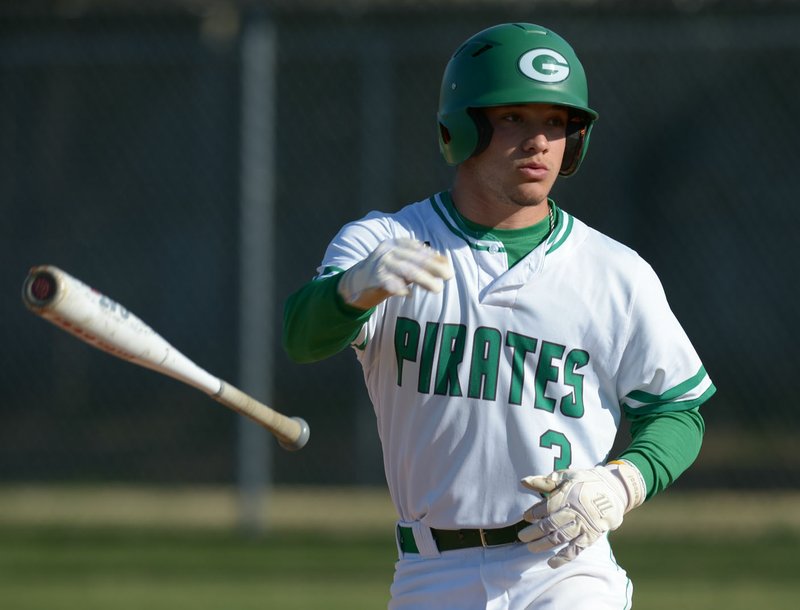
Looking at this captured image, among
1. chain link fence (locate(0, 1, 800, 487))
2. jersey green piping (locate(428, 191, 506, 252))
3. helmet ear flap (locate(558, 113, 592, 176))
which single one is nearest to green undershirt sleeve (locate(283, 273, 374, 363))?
jersey green piping (locate(428, 191, 506, 252))

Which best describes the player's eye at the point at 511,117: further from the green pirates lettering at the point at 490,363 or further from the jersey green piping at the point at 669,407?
the jersey green piping at the point at 669,407

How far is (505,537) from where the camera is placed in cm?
348

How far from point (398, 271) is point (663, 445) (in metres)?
0.87

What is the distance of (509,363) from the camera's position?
11.5ft

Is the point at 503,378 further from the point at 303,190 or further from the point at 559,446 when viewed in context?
the point at 303,190

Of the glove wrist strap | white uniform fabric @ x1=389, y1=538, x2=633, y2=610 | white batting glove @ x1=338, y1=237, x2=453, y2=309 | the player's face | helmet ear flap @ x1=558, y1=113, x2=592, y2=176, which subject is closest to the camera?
white batting glove @ x1=338, y1=237, x2=453, y2=309

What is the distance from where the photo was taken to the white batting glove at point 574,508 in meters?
3.21

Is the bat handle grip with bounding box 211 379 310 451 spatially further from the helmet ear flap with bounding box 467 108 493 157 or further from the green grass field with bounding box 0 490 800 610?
the green grass field with bounding box 0 490 800 610

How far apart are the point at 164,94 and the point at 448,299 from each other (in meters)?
9.59

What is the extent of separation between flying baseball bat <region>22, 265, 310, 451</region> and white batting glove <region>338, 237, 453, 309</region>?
628mm

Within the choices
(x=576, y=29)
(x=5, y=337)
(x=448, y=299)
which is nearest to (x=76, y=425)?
(x=5, y=337)

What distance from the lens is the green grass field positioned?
269 inches

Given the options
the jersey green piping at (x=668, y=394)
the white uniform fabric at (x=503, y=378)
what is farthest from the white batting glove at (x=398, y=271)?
the jersey green piping at (x=668, y=394)

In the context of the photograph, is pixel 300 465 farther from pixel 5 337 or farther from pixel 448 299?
pixel 448 299
